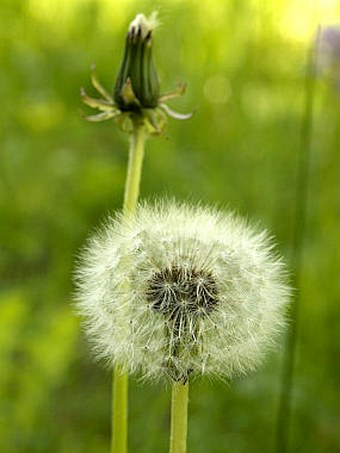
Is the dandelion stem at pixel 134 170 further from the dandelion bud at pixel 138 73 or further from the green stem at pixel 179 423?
the green stem at pixel 179 423

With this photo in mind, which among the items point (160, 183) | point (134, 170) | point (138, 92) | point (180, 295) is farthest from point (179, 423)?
point (160, 183)

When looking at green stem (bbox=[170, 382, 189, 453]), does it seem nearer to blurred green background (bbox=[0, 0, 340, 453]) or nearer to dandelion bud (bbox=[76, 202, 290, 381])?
dandelion bud (bbox=[76, 202, 290, 381])

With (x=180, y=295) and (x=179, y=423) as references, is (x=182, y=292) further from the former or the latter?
(x=179, y=423)

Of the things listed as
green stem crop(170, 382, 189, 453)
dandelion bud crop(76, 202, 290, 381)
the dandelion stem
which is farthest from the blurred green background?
green stem crop(170, 382, 189, 453)

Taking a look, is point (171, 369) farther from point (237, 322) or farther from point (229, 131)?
point (229, 131)

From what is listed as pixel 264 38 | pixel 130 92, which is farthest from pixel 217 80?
pixel 130 92

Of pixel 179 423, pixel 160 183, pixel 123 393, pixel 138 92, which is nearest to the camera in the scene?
pixel 179 423
